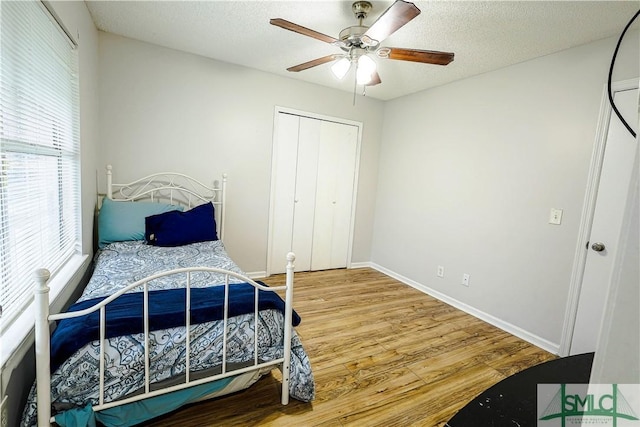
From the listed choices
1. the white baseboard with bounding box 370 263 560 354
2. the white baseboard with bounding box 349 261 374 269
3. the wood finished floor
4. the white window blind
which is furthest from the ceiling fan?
the white baseboard with bounding box 349 261 374 269

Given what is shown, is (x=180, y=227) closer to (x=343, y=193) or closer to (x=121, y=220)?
(x=121, y=220)

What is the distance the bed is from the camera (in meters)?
1.25

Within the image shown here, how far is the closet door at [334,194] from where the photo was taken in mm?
4012

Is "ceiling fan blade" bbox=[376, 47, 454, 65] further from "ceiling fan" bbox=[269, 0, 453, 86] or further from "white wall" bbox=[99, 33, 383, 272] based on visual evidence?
"white wall" bbox=[99, 33, 383, 272]

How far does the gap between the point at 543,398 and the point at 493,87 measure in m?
2.98

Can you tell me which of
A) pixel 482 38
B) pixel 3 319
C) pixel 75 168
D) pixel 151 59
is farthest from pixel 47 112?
pixel 482 38

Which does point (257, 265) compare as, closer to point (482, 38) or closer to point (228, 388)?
point (228, 388)

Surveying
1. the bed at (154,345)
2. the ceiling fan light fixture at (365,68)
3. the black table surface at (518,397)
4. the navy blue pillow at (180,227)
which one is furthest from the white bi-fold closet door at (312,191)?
the black table surface at (518,397)

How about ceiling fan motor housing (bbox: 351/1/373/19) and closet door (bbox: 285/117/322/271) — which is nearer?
ceiling fan motor housing (bbox: 351/1/373/19)

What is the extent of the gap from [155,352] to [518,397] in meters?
1.42

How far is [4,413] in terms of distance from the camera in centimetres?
115

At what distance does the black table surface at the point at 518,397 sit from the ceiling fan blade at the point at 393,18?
5.11 feet

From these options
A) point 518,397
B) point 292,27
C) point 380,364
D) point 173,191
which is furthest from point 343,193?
point 518,397

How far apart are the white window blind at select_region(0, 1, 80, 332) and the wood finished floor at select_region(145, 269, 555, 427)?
1.03m
